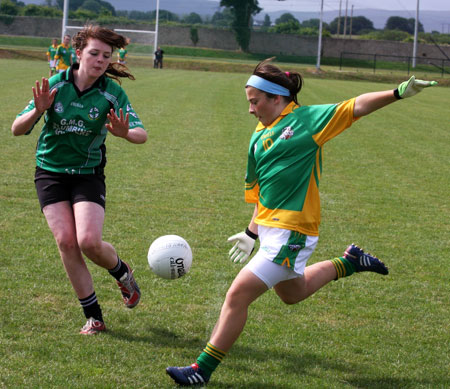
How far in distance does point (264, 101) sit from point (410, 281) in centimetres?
288

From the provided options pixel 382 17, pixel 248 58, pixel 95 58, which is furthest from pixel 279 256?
pixel 382 17

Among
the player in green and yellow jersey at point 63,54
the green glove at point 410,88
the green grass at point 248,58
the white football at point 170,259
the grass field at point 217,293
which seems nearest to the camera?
the green glove at point 410,88

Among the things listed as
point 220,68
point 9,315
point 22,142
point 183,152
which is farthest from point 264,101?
point 220,68

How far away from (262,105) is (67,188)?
1577mm

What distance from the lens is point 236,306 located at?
379 cm

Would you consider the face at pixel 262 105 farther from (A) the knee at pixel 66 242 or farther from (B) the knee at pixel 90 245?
(A) the knee at pixel 66 242

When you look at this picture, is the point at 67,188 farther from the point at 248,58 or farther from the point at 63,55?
the point at 248,58

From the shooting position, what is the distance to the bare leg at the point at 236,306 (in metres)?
3.79

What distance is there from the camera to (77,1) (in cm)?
11206

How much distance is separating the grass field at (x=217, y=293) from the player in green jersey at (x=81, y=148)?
49cm

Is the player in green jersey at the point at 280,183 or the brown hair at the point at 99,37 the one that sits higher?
the brown hair at the point at 99,37

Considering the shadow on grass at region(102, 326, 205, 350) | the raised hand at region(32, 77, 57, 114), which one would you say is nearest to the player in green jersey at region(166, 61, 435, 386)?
the shadow on grass at region(102, 326, 205, 350)

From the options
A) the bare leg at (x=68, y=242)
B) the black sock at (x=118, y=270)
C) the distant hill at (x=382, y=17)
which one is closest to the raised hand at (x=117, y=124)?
the bare leg at (x=68, y=242)

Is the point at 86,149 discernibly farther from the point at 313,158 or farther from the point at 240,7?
the point at 240,7
